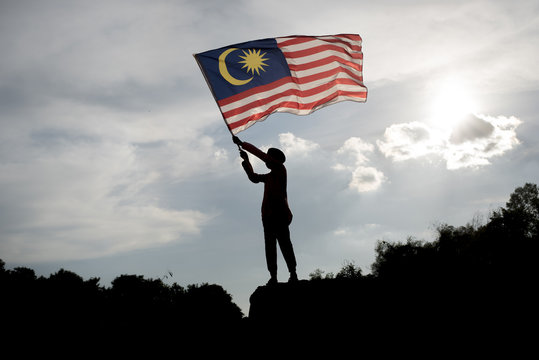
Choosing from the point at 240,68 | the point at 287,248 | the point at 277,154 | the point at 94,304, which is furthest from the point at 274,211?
the point at 94,304

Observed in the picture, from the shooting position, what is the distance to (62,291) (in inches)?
1785

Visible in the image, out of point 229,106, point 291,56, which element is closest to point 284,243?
point 229,106

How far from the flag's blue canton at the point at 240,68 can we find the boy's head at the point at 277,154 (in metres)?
1.62

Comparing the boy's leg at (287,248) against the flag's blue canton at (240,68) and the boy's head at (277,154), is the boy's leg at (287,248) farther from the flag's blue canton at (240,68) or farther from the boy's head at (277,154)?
the flag's blue canton at (240,68)

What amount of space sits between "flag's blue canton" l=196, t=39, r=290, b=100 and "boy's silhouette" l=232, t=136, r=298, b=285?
135 cm

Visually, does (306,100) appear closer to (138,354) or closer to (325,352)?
(325,352)

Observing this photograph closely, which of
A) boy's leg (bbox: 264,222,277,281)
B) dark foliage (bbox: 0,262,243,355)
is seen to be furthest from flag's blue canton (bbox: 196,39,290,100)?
dark foliage (bbox: 0,262,243,355)

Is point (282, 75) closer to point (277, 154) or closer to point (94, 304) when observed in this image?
point (277, 154)

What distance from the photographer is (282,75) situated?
392 inches

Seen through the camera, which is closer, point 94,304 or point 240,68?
point 240,68

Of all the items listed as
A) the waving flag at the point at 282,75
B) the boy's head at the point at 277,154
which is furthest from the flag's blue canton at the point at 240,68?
the boy's head at the point at 277,154

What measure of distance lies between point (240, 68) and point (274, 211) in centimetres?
348

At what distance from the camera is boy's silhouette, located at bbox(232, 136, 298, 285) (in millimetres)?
A: 8430

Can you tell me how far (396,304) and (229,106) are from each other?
5.22 metres
